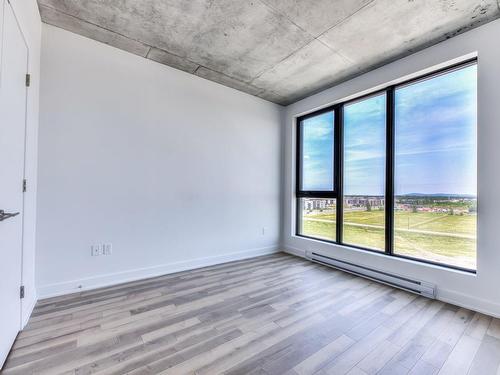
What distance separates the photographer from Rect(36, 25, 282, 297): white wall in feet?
8.25

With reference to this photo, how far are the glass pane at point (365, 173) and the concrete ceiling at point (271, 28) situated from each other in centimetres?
63

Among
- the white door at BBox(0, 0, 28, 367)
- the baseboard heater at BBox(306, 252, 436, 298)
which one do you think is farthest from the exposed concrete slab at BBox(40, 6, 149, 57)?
the baseboard heater at BBox(306, 252, 436, 298)

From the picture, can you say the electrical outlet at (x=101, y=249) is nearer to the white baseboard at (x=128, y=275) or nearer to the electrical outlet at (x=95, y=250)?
the electrical outlet at (x=95, y=250)

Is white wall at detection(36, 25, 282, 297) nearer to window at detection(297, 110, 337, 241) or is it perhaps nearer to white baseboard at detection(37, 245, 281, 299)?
white baseboard at detection(37, 245, 281, 299)

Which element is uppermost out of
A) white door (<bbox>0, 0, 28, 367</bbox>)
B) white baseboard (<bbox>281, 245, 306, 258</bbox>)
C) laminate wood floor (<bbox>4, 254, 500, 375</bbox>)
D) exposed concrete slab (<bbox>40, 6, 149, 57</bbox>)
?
exposed concrete slab (<bbox>40, 6, 149, 57</bbox>)

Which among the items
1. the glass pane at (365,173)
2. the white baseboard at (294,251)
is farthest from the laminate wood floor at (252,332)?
the white baseboard at (294,251)

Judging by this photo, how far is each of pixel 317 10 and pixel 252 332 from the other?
3.05 meters

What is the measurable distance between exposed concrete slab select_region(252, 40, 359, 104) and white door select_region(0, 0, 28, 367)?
2.74 meters

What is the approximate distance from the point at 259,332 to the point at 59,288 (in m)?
2.24

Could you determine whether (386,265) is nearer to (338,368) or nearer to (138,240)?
(338,368)

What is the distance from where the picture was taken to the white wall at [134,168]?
2516mm

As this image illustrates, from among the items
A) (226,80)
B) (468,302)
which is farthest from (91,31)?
(468,302)

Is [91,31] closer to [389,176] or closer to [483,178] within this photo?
[389,176]

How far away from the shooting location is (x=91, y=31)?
2600 mm
